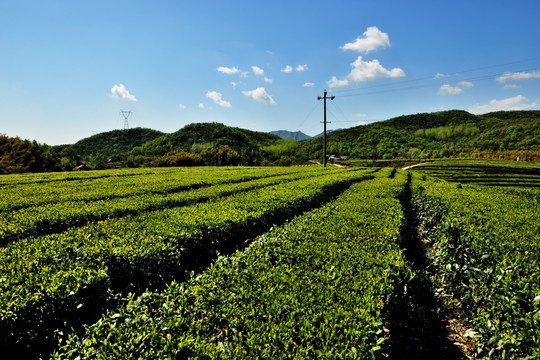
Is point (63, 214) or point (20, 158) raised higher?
point (20, 158)

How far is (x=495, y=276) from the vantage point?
4195 mm

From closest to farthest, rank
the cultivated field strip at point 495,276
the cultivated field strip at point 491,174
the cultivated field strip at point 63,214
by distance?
the cultivated field strip at point 495,276, the cultivated field strip at point 63,214, the cultivated field strip at point 491,174

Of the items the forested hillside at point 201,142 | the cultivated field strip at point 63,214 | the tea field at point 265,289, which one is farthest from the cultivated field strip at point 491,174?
the forested hillside at point 201,142

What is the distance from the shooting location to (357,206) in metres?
9.20

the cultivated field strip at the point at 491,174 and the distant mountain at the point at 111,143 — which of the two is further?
the distant mountain at the point at 111,143

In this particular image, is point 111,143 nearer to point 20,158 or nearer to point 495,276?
point 20,158

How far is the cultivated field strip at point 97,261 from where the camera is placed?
364 cm

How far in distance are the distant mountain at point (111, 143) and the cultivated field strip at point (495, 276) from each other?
5692 inches

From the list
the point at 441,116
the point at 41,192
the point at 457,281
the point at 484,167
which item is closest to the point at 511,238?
the point at 457,281

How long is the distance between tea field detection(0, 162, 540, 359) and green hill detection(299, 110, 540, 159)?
102 metres

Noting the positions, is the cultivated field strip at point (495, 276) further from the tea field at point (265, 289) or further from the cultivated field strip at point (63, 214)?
the cultivated field strip at point (63, 214)

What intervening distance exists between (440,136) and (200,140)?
12592cm

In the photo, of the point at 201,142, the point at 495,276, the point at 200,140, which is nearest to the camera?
the point at 495,276

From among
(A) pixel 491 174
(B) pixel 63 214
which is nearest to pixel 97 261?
(B) pixel 63 214
